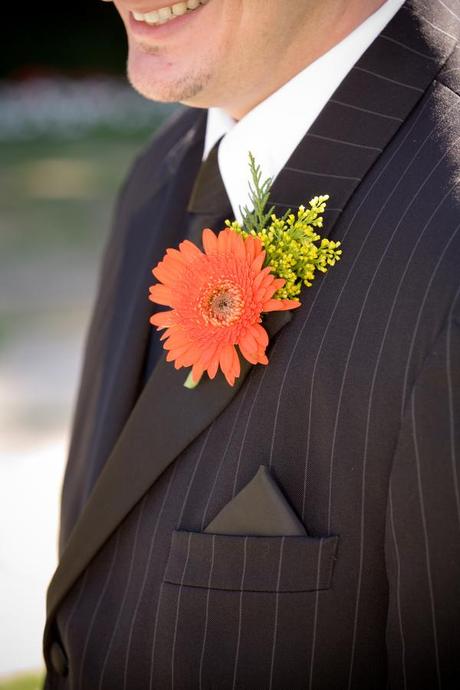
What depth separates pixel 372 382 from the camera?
1.43 meters

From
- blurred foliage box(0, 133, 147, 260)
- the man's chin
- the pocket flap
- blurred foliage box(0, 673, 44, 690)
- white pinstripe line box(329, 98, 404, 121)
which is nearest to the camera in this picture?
the pocket flap

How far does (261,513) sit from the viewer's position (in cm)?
154

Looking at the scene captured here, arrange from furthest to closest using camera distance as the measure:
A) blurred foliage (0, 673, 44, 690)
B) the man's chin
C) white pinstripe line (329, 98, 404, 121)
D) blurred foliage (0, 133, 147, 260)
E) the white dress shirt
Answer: blurred foliage (0, 133, 147, 260)
blurred foliage (0, 673, 44, 690)
the man's chin
the white dress shirt
white pinstripe line (329, 98, 404, 121)

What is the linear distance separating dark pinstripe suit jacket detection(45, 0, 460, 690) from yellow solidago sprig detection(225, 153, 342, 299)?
1.1 inches

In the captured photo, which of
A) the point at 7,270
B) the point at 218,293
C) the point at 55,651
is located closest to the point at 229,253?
the point at 218,293

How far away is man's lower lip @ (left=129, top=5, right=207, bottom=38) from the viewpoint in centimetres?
183

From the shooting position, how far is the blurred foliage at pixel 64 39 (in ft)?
46.4

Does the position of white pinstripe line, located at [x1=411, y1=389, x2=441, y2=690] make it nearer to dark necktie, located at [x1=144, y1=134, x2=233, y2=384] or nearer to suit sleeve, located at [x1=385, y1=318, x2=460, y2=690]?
suit sleeve, located at [x1=385, y1=318, x2=460, y2=690]

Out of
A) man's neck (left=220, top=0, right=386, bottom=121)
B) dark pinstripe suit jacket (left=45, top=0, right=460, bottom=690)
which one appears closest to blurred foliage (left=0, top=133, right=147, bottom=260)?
man's neck (left=220, top=0, right=386, bottom=121)

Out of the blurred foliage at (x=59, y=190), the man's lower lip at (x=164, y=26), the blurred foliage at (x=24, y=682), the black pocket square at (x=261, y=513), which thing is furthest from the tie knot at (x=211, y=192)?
the blurred foliage at (x=59, y=190)

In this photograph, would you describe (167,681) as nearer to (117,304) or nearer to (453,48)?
(117,304)

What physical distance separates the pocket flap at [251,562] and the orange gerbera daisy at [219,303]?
268 millimetres

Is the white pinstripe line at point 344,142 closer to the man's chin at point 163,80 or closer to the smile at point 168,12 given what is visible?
the man's chin at point 163,80

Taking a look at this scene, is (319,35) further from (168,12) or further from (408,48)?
(168,12)
